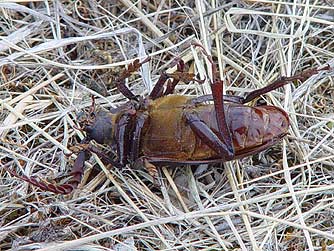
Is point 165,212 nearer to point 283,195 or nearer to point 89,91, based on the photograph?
point 283,195

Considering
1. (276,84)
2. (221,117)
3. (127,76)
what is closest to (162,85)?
(127,76)

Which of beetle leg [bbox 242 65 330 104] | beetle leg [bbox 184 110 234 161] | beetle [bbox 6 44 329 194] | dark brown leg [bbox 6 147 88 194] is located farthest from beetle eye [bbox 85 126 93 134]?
beetle leg [bbox 242 65 330 104]

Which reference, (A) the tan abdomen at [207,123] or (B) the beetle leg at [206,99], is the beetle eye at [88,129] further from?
(B) the beetle leg at [206,99]

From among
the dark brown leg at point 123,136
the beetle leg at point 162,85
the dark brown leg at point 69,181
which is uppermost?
the beetle leg at point 162,85

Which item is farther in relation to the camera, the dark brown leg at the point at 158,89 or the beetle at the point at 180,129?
the dark brown leg at the point at 158,89

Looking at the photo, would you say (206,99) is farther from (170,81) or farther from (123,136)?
(123,136)

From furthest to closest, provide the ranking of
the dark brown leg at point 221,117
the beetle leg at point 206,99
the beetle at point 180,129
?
1. the beetle leg at point 206,99
2. the beetle at point 180,129
3. the dark brown leg at point 221,117

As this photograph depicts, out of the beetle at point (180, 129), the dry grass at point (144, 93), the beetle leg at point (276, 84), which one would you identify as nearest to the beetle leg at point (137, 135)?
the beetle at point (180, 129)

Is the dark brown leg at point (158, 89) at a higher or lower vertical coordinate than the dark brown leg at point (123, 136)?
higher
